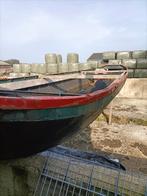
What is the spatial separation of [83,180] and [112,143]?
9.89 feet

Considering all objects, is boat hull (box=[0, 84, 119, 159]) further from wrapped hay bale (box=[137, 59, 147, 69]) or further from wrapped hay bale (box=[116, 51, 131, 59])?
wrapped hay bale (box=[116, 51, 131, 59])

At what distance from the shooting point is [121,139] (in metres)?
5.88

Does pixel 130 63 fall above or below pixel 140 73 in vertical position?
above

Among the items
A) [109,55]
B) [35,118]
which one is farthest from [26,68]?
[35,118]

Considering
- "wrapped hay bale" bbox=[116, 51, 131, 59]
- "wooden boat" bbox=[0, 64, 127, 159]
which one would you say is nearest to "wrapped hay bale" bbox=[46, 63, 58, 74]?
"wrapped hay bale" bbox=[116, 51, 131, 59]

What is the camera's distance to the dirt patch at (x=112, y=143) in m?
5.48

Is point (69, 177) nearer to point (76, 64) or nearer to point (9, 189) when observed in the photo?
point (9, 189)

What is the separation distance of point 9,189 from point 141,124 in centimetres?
502

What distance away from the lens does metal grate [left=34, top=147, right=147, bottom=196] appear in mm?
2576

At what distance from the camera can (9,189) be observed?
9.93 feet

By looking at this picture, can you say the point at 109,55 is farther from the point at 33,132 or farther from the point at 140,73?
the point at 33,132

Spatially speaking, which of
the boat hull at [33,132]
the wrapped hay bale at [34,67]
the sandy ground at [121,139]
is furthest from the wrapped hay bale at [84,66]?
the boat hull at [33,132]

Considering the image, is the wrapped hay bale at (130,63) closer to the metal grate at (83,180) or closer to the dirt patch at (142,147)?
the dirt patch at (142,147)

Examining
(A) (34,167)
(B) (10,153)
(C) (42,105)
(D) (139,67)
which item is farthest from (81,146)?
(D) (139,67)
